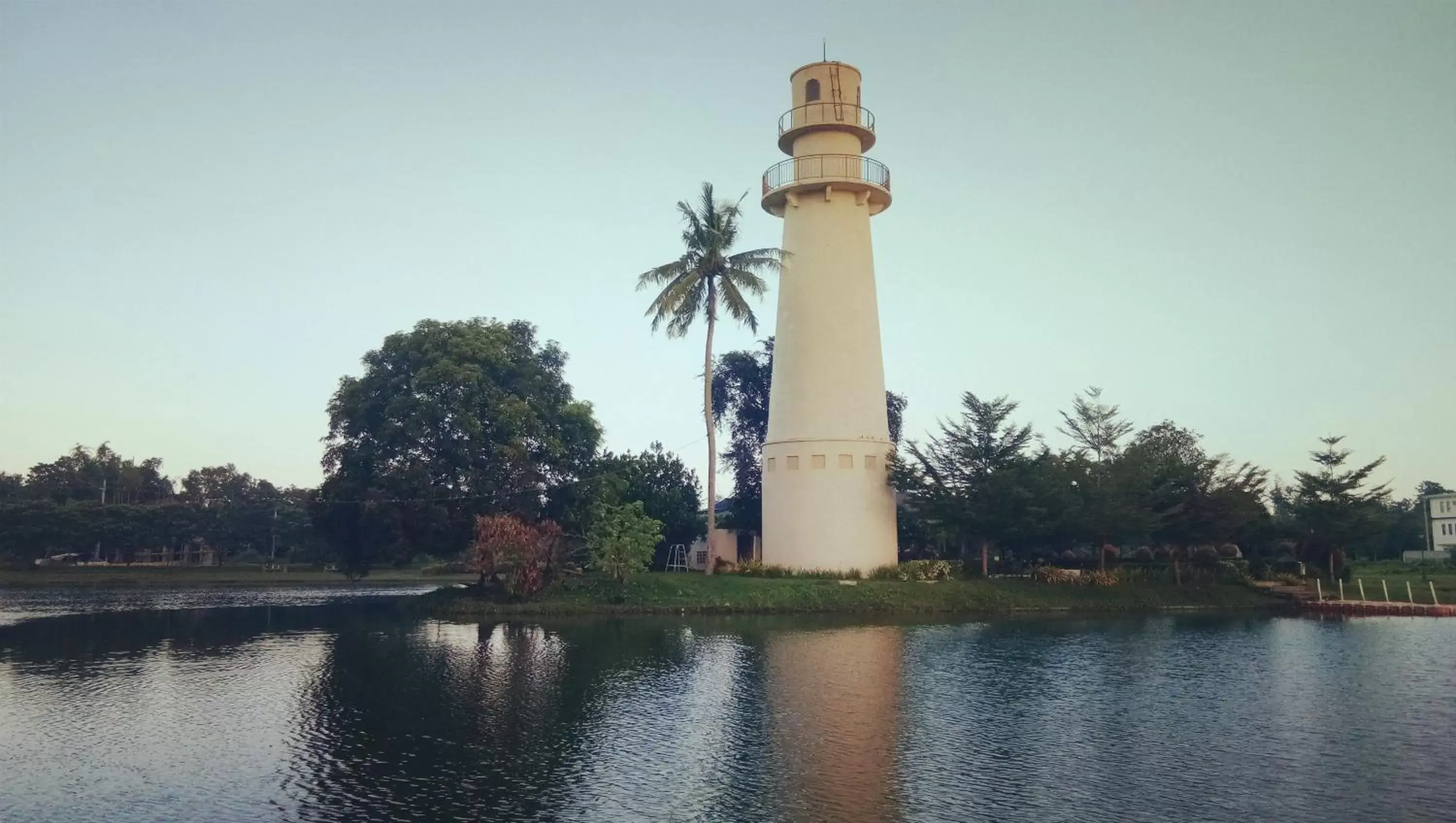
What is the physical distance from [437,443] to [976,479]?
81.7 feet

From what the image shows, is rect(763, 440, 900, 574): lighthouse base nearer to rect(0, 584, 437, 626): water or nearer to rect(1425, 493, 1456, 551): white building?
rect(0, 584, 437, 626): water

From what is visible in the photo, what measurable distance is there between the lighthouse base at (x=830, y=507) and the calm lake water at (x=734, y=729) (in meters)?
12.6

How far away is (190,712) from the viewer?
1933 centimetres

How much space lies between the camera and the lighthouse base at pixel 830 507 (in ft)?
142

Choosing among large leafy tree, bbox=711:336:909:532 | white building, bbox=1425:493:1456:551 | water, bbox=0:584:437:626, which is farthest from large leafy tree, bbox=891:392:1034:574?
white building, bbox=1425:493:1456:551

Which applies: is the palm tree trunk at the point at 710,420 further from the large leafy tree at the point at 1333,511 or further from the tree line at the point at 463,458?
the large leafy tree at the point at 1333,511

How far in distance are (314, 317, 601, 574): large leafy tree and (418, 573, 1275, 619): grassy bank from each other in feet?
13.9

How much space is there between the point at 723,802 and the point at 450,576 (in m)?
69.1

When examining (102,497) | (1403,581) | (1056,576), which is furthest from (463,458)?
(102,497)

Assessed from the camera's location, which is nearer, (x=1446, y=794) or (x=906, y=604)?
(x=1446, y=794)

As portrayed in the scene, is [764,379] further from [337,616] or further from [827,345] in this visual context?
[337,616]

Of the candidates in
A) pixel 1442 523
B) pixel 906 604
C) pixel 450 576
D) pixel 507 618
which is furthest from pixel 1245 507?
pixel 450 576

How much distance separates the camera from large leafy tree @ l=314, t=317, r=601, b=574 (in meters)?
42.5

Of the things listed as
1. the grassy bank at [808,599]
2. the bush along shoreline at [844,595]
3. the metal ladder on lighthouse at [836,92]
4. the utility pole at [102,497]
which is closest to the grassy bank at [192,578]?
the utility pole at [102,497]
